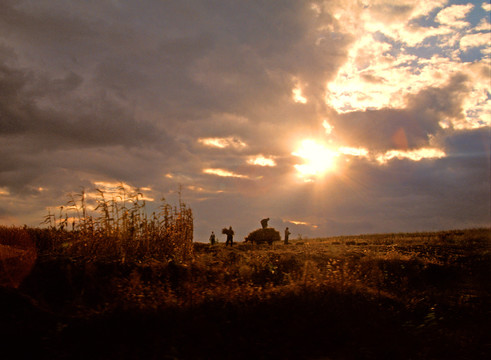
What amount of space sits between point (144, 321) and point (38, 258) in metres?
5.10

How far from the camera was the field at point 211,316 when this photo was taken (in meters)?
6.29

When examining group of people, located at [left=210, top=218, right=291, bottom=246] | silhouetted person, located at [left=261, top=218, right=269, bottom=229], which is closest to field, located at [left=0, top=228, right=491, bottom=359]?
group of people, located at [left=210, top=218, right=291, bottom=246]

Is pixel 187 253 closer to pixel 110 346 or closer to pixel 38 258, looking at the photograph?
pixel 38 258

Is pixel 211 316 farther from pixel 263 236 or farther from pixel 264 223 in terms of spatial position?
pixel 264 223

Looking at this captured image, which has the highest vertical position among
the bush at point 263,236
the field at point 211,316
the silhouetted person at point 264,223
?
the silhouetted person at point 264,223

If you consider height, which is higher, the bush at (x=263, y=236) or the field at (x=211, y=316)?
the bush at (x=263, y=236)

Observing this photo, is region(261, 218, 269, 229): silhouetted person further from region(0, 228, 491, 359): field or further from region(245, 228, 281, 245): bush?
region(0, 228, 491, 359): field

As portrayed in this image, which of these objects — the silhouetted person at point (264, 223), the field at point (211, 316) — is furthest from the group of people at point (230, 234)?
the field at point (211, 316)

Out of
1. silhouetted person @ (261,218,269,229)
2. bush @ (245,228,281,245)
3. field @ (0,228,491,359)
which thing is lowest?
field @ (0,228,491,359)

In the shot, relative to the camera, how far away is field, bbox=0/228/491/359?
6285 mm

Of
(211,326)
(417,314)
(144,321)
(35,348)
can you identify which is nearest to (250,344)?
(211,326)

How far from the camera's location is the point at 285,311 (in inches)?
300

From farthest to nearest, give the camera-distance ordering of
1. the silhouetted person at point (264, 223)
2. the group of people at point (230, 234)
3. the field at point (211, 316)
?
the silhouetted person at point (264, 223) → the group of people at point (230, 234) → the field at point (211, 316)

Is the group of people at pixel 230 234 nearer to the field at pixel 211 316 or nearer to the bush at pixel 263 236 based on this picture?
the bush at pixel 263 236
